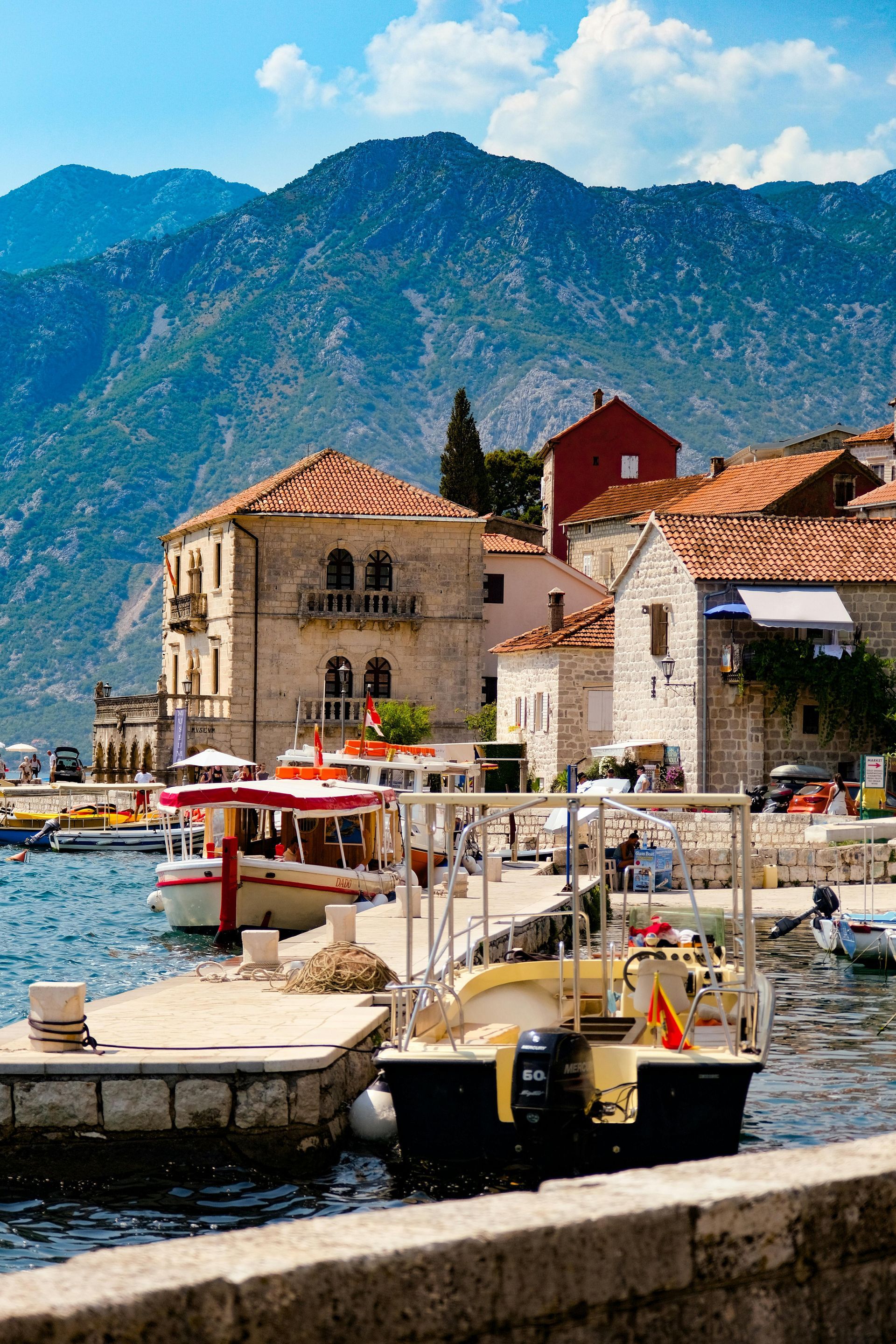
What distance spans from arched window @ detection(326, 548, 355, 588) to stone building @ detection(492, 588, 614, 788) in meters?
11.1

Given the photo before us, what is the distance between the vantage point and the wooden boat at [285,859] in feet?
84.9

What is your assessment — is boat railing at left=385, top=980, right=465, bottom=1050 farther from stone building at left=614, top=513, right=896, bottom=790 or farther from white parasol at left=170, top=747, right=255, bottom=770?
white parasol at left=170, top=747, right=255, bottom=770

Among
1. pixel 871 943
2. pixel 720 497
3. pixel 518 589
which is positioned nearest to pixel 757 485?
pixel 720 497

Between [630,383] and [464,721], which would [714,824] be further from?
[630,383]

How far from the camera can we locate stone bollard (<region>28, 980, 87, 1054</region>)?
11.0 metres

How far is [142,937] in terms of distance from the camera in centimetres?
2709

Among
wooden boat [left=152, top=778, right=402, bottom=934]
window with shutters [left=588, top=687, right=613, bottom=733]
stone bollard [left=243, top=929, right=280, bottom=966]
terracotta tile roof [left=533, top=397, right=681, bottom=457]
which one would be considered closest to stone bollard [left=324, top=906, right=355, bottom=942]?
stone bollard [left=243, top=929, right=280, bottom=966]

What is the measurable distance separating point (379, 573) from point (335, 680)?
4081mm

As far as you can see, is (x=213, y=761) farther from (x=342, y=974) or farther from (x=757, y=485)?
(x=342, y=974)

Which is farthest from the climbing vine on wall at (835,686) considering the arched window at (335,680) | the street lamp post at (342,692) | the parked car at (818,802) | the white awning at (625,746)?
the arched window at (335,680)

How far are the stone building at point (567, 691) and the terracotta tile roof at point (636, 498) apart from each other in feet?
50.7

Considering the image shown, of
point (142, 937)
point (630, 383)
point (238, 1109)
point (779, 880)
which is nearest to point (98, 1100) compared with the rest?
point (238, 1109)

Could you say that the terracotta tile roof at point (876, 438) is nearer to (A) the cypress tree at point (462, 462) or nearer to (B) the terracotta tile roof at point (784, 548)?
(A) the cypress tree at point (462, 462)

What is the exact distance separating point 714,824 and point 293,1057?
76.2 feet
